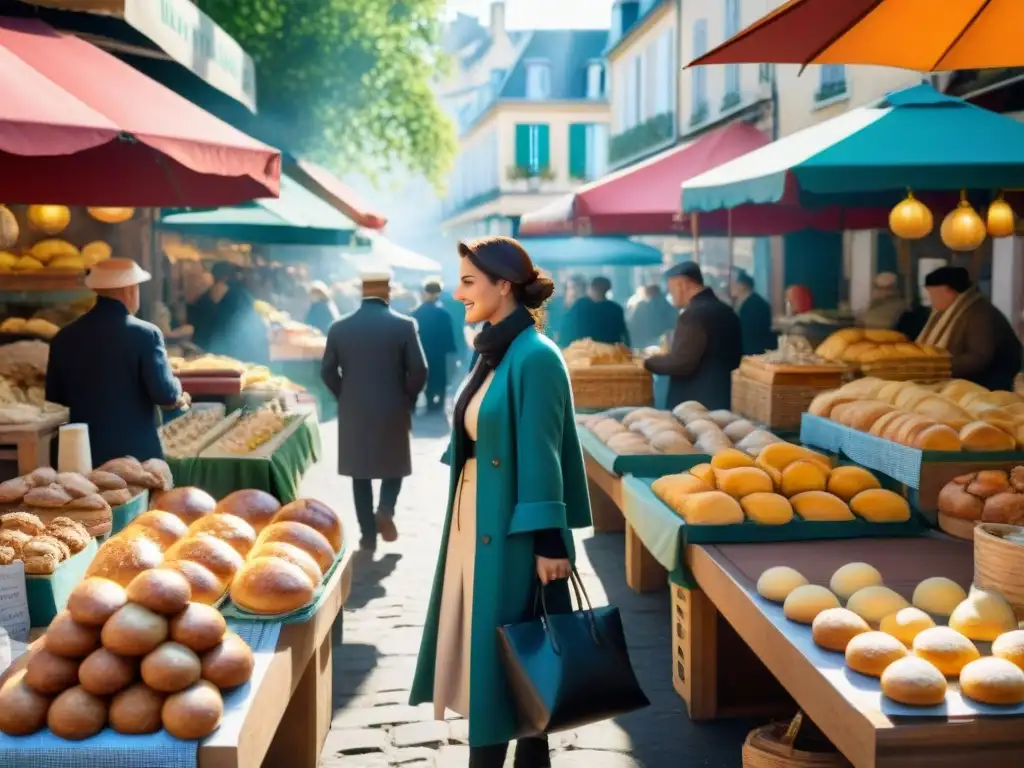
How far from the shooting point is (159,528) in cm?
429

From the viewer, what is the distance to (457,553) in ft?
13.5

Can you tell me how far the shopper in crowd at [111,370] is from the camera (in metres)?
6.08

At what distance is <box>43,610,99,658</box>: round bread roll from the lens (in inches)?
125

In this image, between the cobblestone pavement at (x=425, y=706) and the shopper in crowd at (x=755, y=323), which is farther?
the shopper in crowd at (x=755, y=323)

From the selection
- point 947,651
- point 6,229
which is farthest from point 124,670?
point 6,229

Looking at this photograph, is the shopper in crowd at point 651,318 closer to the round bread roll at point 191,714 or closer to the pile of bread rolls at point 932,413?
the pile of bread rolls at point 932,413

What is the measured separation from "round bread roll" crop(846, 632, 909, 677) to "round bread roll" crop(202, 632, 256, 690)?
174cm

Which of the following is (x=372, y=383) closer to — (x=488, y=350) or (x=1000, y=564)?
(x=488, y=350)

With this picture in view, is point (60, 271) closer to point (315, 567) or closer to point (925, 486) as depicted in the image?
point (315, 567)

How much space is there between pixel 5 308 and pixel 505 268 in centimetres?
661

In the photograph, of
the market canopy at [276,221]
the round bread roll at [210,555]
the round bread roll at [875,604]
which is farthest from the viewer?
the market canopy at [276,221]

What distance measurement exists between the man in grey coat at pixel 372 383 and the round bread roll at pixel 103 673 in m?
5.01

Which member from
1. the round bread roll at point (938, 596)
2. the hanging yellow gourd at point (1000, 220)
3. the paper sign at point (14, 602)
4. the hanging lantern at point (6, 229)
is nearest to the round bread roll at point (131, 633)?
the paper sign at point (14, 602)

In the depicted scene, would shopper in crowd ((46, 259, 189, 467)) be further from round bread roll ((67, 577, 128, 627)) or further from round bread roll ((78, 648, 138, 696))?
round bread roll ((78, 648, 138, 696))
